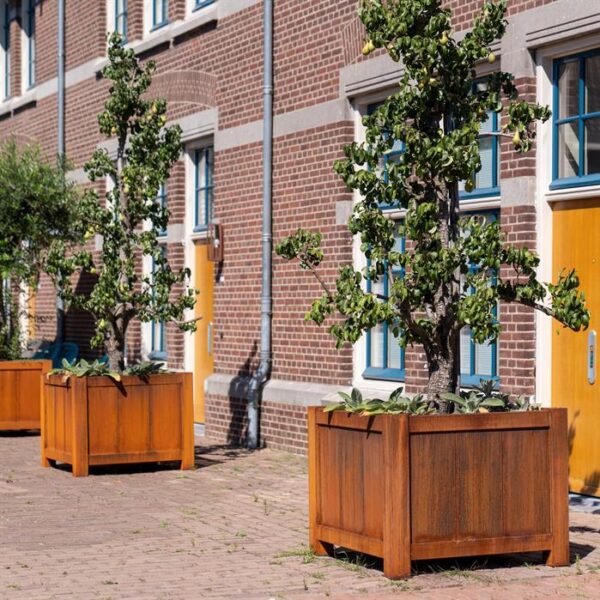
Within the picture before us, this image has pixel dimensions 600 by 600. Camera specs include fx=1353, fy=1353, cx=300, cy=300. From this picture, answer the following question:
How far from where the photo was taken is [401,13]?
8.23 m

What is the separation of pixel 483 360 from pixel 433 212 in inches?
151

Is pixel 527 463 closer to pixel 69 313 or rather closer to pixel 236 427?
pixel 236 427

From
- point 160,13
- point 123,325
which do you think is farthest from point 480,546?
point 160,13

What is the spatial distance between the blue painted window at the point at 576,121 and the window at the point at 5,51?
15.5 meters

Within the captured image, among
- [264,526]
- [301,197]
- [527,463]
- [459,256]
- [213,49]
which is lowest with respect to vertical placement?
[264,526]

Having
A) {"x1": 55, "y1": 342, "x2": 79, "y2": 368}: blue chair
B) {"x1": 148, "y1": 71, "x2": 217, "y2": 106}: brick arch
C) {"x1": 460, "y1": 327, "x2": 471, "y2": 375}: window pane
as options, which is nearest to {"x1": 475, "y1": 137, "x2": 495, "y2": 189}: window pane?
{"x1": 460, "y1": 327, "x2": 471, "y2": 375}: window pane

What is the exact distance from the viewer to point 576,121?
10633 mm

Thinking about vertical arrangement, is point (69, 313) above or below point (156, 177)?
below

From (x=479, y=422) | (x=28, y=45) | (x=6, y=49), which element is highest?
(x=6, y=49)

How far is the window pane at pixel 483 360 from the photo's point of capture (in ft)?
38.0

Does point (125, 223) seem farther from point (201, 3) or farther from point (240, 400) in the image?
point (201, 3)

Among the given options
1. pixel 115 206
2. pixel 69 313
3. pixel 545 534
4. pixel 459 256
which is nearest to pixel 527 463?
pixel 545 534

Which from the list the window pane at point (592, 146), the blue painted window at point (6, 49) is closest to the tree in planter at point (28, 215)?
the blue painted window at point (6, 49)

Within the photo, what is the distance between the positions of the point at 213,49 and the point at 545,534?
960cm
